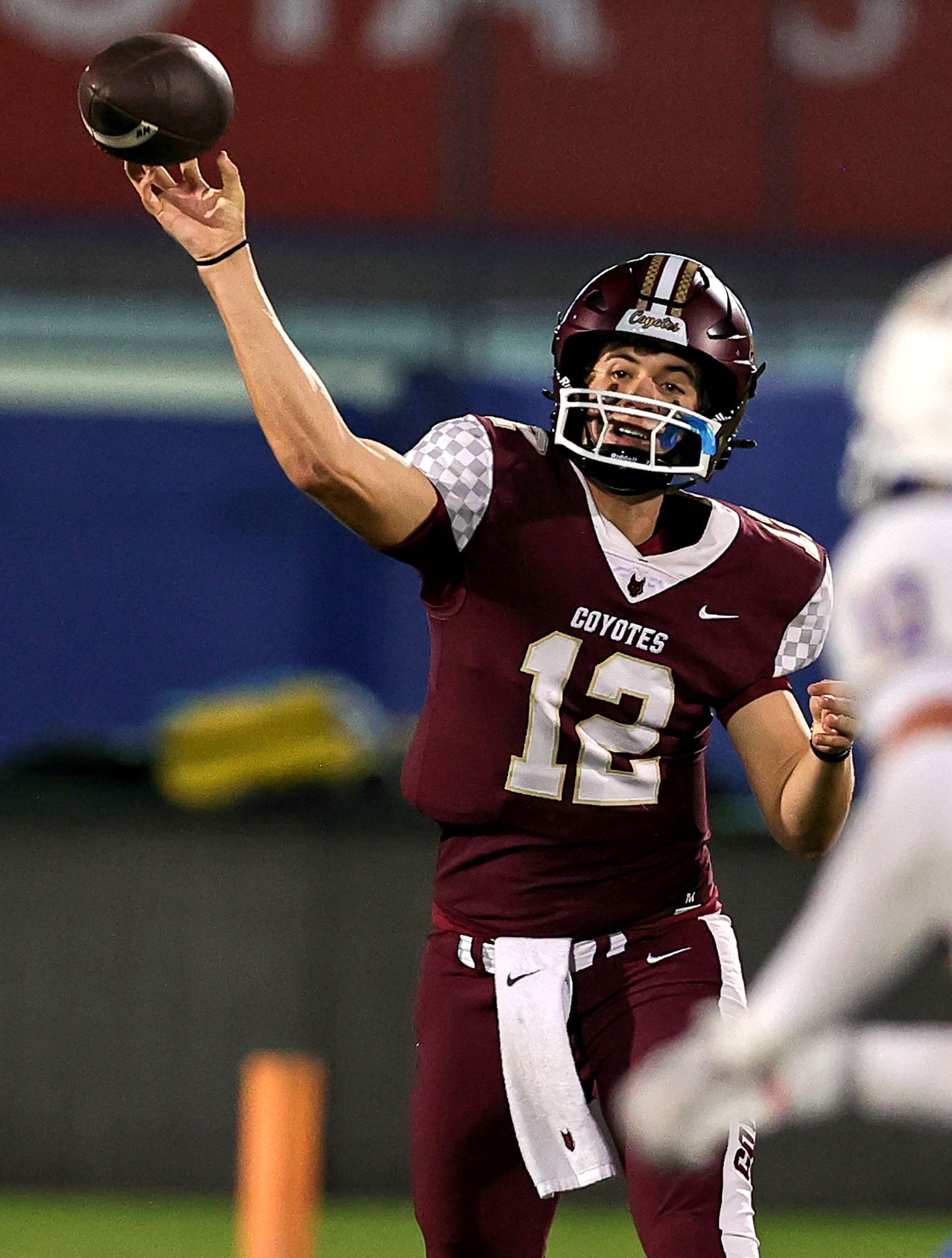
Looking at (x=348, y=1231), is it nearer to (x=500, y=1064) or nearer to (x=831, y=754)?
(x=500, y=1064)

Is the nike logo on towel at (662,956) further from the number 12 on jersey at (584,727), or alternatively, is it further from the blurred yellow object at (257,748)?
the blurred yellow object at (257,748)

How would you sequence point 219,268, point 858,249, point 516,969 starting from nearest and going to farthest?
point 219,268
point 516,969
point 858,249

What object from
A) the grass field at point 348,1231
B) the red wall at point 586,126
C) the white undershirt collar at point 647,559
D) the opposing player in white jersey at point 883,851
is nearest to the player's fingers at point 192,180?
the white undershirt collar at point 647,559

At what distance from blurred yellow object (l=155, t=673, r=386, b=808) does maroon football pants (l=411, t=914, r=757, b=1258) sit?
3129 millimetres

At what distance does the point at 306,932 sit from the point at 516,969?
3.11 metres

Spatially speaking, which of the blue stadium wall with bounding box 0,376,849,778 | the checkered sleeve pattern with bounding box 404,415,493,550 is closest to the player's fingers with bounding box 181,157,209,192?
the checkered sleeve pattern with bounding box 404,415,493,550

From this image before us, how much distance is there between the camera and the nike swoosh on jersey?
10.6 feet

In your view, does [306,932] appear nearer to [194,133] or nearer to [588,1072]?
[588,1072]

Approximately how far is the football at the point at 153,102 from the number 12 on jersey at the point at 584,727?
2.86 feet

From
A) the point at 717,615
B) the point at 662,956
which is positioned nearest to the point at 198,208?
the point at 717,615

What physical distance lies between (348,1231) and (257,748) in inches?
55.0

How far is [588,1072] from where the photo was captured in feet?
10.3

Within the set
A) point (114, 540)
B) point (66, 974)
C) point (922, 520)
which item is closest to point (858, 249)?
point (114, 540)

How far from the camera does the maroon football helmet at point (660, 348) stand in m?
3.12
